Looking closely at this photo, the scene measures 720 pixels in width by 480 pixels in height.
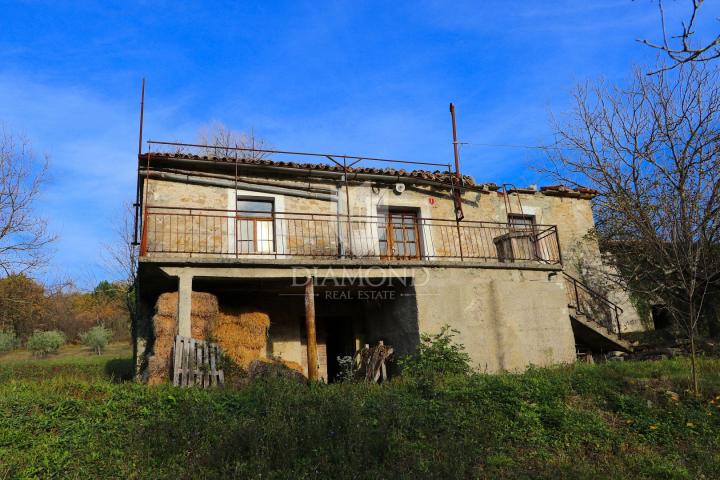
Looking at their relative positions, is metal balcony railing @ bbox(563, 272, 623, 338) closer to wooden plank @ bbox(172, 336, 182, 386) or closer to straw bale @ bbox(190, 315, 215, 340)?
straw bale @ bbox(190, 315, 215, 340)

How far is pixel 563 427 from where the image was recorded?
6875 millimetres

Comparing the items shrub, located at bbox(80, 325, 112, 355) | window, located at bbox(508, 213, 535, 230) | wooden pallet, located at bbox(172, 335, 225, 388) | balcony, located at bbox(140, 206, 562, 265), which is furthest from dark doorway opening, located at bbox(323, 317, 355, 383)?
shrub, located at bbox(80, 325, 112, 355)

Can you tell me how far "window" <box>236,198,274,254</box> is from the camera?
11.6m

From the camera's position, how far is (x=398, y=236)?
13.3 meters

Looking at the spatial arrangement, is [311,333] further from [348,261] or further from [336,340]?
[336,340]

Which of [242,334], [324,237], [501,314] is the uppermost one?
[324,237]

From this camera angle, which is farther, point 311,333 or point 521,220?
point 521,220

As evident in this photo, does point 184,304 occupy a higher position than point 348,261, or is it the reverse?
point 348,261

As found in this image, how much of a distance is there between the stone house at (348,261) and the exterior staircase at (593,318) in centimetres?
5

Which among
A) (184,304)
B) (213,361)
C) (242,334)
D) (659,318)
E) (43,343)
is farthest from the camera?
A: (43,343)

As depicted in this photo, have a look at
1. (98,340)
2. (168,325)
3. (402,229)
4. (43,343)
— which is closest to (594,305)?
(402,229)

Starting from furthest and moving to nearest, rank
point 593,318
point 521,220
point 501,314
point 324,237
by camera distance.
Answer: point 521,220 → point 593,318 → point 324,237 → point 501,314

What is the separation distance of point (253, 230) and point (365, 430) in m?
6.65

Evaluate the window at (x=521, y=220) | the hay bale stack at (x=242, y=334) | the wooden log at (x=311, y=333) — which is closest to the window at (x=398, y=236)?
the wooden log at (x=311, y=333)
